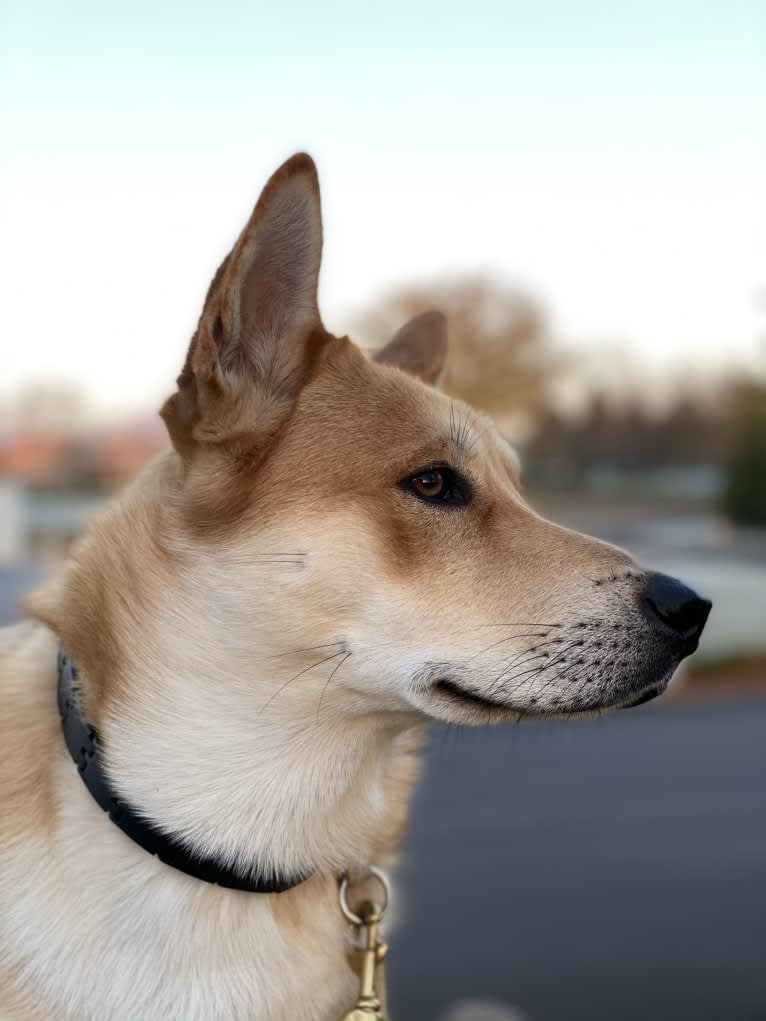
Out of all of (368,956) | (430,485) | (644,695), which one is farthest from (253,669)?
(644,695)

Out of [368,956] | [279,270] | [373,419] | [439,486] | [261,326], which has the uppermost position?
[279,270]

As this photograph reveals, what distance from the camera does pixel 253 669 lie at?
2408mm

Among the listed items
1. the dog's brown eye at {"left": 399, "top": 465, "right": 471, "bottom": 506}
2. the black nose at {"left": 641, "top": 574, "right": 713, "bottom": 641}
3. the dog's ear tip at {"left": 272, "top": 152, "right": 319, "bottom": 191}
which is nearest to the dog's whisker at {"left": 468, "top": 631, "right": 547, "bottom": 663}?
the black nose at {"left": 641, "top": 574, "right": 713, "bottom": 641}

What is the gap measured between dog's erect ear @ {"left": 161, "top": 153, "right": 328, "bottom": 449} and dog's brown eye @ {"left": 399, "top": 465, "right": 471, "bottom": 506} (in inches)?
13.1

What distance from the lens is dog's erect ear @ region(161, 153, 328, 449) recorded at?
7.57 ft

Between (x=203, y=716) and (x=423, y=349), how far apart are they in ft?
4.53

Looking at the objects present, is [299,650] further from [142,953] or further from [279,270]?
[279,270]

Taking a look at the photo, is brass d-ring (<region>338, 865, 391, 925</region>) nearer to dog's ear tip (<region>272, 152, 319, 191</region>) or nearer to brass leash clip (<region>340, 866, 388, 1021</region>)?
brass leash clip (<region>340, 866, 388, 1021</region>)

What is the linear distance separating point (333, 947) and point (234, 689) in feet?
2.06

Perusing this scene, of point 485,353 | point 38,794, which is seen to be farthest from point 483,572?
point 485,353

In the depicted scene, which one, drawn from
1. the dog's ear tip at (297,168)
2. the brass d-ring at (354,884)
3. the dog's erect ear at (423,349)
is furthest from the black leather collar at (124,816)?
the dog's erect ear at (423,349)

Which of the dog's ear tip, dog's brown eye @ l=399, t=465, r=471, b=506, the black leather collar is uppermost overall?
the dog's ear tip

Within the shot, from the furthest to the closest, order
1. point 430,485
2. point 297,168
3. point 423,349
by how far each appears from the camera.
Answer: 1. point 423,349
2. point 430,485
3. point 297,168

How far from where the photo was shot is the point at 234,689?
95.3 inches
